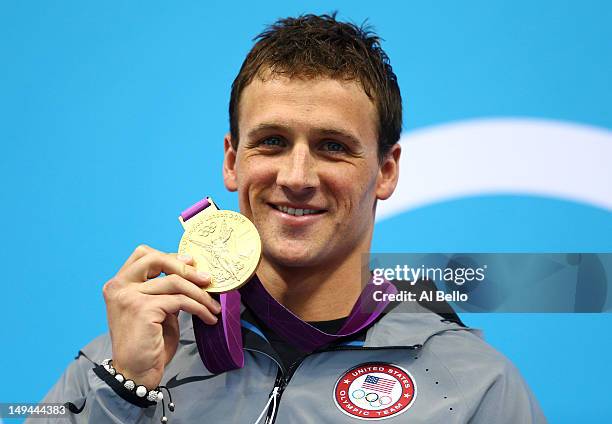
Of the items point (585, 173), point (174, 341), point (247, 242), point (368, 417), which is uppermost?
point (585, 173)

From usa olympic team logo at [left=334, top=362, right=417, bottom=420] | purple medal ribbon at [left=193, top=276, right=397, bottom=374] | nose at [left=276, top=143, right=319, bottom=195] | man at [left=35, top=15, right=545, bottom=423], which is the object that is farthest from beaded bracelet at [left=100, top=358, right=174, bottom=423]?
nose at [left=276, top=143, right=319, bottom=195]

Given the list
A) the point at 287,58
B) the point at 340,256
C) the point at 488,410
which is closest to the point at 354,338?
the point at 340,256

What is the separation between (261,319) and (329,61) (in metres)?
0.59

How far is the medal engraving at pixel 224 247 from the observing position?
1851 millimetres

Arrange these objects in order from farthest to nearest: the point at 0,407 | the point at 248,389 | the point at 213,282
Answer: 1. the point at 0,407
2. the point at 248,389
3. the point at 213,282

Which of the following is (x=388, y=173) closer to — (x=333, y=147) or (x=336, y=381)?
(x=333, y=147)

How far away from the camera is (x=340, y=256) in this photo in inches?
82.7

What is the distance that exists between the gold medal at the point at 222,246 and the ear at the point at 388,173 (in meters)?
0.40

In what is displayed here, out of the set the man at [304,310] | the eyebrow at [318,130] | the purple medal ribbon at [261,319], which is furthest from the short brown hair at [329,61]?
the purple medal ribbon at [261,319]

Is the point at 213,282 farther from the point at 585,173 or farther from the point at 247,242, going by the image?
the point at 585,173

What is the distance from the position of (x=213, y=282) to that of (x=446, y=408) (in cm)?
53

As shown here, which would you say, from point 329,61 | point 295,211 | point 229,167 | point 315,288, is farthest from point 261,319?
point 329,61

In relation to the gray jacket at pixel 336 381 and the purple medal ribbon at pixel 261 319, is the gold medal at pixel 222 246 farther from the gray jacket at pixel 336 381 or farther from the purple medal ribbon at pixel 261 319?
the gray jacket at pixel 336 381

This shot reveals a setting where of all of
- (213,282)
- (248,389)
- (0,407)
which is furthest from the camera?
(0,407)
